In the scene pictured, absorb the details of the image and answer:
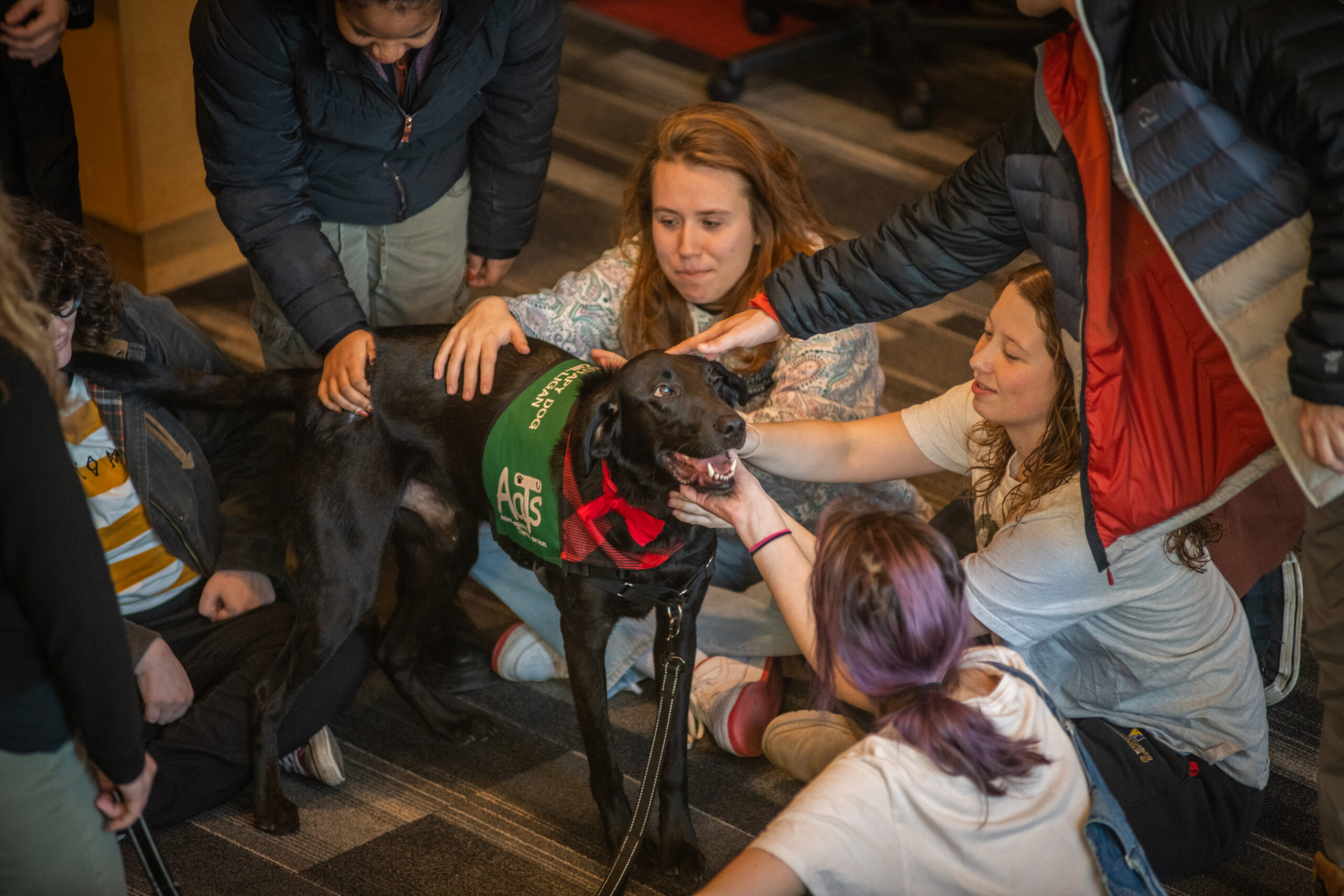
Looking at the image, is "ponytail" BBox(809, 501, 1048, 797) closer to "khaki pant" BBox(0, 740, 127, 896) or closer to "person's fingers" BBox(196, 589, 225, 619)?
"khaki pant" BBox(0, 740, 127, 896)

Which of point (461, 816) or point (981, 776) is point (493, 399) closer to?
point (461, 816)

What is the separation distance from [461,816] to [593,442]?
0.73 meters

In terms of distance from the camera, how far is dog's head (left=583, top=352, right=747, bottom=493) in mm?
1812

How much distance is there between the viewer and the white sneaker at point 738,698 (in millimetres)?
2229

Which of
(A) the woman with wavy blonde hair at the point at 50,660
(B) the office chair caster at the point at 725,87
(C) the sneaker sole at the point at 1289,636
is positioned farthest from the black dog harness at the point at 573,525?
(B) the office chair caster at the point at 725,87

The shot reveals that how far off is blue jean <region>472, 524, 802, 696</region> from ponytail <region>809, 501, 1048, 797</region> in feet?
3.36

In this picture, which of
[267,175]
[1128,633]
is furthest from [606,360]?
[1128,633]

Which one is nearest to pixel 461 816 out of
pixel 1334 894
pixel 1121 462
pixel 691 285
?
pixel 691 285

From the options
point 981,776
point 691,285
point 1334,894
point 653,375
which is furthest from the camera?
point 691,285

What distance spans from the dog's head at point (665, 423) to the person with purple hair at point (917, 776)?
510 mm

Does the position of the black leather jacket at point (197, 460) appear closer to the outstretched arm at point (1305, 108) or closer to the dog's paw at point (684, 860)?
the dog's paw at point (684, 860)

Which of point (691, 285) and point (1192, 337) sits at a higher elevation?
point (1192, 337)

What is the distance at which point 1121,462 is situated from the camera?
5.43ft

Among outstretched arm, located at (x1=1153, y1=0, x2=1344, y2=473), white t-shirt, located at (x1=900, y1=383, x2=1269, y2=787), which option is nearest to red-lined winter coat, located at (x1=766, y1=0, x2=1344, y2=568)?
outstretched arm, located at (x1=1153, y1=0, x2=1344, y2=473)
